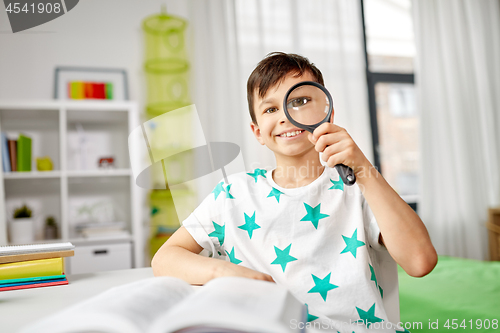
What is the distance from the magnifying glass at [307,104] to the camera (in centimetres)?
75

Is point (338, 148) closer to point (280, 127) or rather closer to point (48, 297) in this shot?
point (280, 127)

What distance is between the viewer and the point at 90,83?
2529 mm

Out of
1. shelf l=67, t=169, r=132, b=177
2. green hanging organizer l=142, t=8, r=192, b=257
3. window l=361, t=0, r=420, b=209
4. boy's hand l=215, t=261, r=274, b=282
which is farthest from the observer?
window l=361, t=0, r=420, b=209

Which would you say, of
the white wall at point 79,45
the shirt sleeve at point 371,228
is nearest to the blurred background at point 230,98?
the white wall at point 79,45

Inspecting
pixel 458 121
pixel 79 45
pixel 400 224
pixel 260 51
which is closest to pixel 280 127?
pixel 400 224

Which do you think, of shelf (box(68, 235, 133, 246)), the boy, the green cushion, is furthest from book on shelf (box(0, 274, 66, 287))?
shelf (box(68, 235, 133, 246))

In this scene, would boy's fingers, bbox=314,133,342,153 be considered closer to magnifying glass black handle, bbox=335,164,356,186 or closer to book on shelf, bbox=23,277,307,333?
magnifying glass black handle, bbox=335,164,356,186

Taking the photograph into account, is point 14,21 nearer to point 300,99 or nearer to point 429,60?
point 300,99

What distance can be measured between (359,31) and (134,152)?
6.48ft

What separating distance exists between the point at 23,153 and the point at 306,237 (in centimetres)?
212

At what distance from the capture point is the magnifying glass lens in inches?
29.7

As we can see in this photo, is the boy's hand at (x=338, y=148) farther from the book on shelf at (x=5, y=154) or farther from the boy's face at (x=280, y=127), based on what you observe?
the book on shelf at (x=5, y=154)

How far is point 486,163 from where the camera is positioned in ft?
10.7

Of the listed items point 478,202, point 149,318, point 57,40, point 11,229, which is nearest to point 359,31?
point 478,202
